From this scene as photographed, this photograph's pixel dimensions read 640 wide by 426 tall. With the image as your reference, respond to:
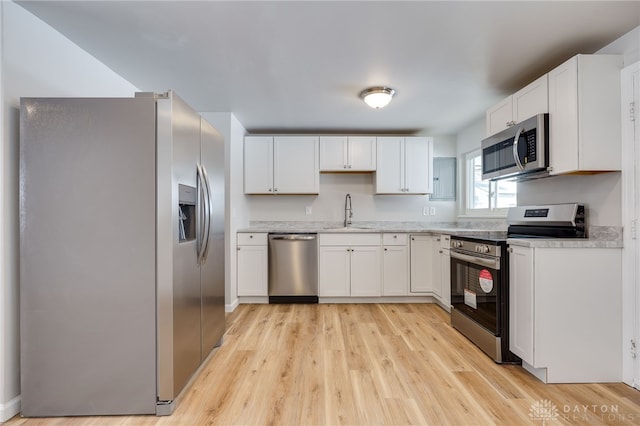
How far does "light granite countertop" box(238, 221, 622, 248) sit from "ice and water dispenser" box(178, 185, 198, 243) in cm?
193

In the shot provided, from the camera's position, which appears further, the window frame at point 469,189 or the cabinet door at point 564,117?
the window frame at point 469,189

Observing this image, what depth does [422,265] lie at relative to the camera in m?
4.05

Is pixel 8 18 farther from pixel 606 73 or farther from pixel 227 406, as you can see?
pixel 606 73

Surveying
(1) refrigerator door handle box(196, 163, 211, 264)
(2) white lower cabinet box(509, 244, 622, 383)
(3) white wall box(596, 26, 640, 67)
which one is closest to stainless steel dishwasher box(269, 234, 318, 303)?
(1) refrigerator door handle box(196, 163, 211, 264)

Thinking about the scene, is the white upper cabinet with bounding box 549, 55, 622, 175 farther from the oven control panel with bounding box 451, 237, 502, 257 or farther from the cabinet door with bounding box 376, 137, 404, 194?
the cabinet door with bounding box 376, 137, 404, 194

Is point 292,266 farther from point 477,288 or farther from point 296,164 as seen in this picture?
point 477,288

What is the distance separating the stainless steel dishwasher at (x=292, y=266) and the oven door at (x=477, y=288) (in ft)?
5.52

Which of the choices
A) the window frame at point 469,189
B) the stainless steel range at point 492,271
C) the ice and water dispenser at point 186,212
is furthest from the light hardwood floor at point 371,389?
the window frame at point 469,189

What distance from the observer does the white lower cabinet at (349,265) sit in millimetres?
4051

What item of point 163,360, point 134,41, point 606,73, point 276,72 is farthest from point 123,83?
point 606,73

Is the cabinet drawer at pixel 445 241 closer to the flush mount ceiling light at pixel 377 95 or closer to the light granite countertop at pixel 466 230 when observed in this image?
the light granite countertop at pixel 466 230

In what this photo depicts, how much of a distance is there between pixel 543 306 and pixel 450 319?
4.58 ft

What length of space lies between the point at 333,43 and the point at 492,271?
203 cm

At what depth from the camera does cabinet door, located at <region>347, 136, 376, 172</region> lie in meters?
4.40
